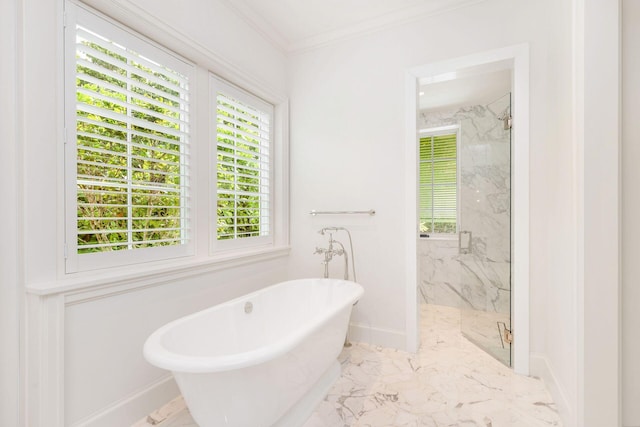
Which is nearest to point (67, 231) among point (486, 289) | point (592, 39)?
point (592, 39)

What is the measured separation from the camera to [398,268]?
2500 mm

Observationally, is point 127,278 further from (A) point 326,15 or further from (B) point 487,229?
(B) point 487,229

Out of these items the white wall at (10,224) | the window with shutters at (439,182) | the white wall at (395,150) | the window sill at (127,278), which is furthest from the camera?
the window with shutters at (439,182)

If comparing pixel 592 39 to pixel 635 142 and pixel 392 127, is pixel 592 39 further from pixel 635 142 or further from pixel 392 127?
pixel 392 127

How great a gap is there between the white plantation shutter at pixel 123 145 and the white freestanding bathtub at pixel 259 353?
0.58 m

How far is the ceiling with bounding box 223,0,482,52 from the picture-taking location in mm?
2326

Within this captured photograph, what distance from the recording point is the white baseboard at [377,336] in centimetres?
248

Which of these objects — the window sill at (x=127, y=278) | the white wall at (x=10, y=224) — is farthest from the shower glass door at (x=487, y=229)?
the white wall at (x=10, y=224)

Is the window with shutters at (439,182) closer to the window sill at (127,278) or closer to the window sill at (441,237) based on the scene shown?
the window sill at (441,237)

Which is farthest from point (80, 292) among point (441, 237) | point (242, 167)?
point (441, 237)

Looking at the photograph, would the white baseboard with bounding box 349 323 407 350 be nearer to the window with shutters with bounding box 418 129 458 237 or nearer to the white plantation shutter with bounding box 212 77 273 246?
the white plantation shutter with bounding box 212 77 273 246

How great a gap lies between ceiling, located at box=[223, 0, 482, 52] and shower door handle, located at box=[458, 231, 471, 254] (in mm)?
1841

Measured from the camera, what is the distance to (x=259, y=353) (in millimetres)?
1217

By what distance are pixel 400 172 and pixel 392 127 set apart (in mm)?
375
